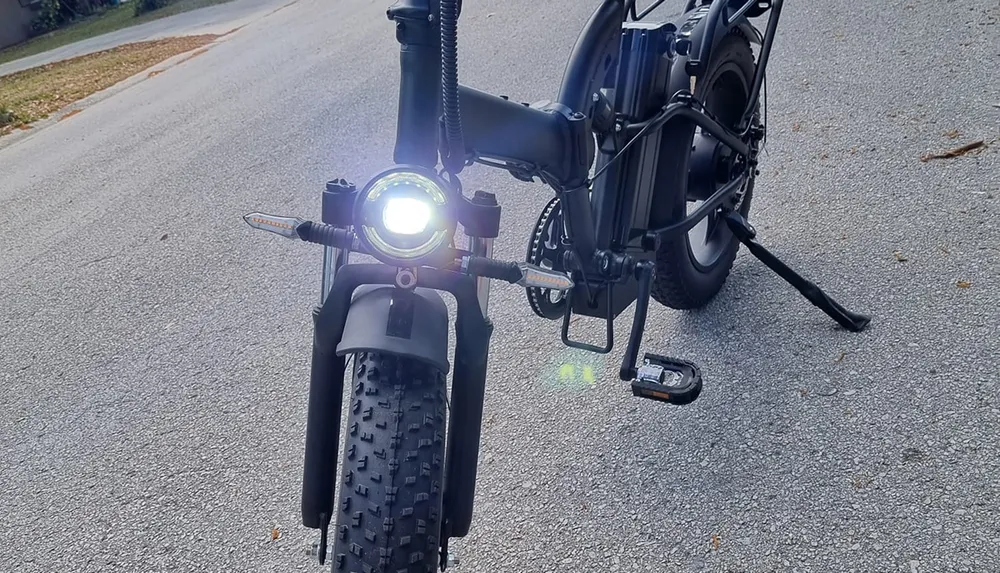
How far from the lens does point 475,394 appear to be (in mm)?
1565

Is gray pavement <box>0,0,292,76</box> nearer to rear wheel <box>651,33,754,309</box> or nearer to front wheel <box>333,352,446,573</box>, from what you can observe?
rear wheel <box>651,33,754,309</box>

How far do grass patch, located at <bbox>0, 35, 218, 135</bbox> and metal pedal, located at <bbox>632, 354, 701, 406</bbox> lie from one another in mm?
7009

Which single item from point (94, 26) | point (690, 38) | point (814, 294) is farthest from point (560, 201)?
point (94, 26)

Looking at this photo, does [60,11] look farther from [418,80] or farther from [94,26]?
[418,80]

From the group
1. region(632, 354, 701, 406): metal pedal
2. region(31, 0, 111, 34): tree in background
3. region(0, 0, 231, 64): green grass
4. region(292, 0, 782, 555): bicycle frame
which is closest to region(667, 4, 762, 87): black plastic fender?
region(292, 0, 782, 555): bicycle frame

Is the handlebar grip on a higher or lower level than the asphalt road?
higher

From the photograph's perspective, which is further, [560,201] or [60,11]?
[60,11]

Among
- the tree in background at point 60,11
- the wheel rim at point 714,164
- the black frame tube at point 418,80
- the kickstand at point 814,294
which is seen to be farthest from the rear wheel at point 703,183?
the tree in background at point 60,11

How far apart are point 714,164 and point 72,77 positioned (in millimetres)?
8777

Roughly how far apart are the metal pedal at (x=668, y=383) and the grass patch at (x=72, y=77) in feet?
23.0

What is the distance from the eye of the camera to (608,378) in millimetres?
2750

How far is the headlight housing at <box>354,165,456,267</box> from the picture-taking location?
1.35 metres

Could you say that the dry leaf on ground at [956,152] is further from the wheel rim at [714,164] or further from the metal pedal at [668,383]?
the metal pedal at [668,383]

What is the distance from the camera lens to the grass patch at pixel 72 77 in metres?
7.61
